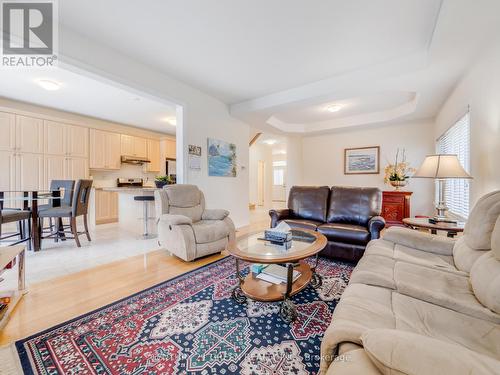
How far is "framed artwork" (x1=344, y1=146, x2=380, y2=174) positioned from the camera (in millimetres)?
5258

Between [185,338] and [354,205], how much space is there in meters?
2.63

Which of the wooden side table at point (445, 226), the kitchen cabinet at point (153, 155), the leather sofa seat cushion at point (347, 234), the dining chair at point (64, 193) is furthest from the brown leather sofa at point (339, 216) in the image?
the kitchen cabinet at point (153, 155)

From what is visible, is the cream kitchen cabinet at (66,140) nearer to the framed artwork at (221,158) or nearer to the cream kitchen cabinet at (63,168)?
the cream kitchen cabinet at (63,168)

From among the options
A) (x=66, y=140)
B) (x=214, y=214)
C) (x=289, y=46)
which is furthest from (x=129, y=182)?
(x=289, y=46)

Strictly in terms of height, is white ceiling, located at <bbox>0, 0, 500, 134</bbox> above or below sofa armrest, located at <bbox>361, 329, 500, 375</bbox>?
above

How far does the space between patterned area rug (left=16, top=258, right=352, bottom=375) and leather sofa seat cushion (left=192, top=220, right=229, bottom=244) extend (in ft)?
2.63

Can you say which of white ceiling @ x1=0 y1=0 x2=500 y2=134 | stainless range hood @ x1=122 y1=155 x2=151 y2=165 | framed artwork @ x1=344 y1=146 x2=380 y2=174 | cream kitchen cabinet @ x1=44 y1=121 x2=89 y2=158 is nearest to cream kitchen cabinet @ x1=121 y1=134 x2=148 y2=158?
stainless range hood @ x1=122 y1=155 x2=151 y2=165

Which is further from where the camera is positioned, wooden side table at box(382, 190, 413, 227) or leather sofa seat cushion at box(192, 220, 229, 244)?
wooden side table at box(382, 190, 413, 227)

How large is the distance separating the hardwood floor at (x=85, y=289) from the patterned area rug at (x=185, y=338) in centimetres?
15

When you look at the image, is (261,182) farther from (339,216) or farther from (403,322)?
(403,322)

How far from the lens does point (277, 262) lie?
154cm

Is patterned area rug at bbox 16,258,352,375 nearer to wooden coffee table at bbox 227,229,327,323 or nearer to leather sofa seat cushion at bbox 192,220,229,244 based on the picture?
wooden coffee table at bbox 227,229,327,323

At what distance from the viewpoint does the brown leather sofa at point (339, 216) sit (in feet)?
8.77

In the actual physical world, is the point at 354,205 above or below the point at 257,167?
below
